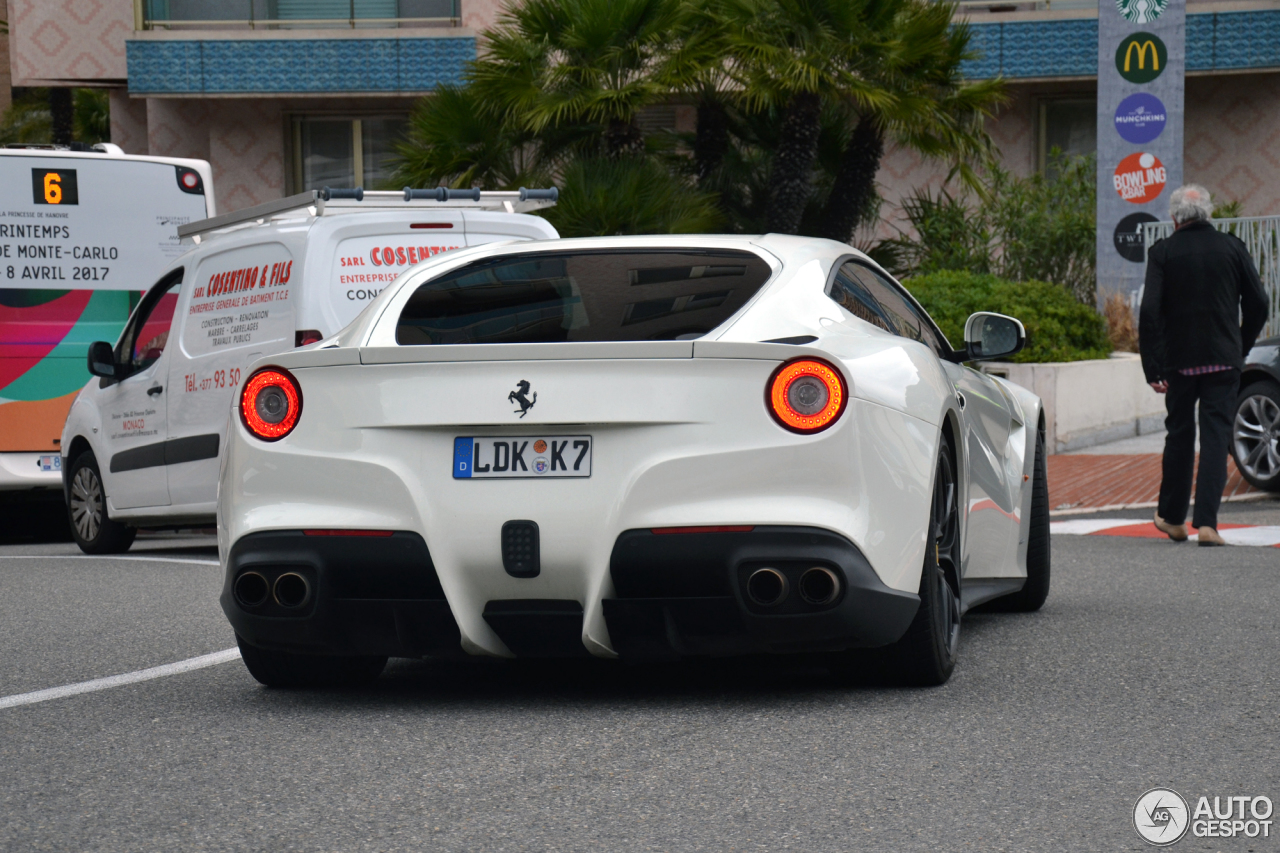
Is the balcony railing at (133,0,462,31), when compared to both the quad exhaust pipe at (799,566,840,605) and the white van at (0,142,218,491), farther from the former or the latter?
the quad exhaust pipe at (799,566,840,605)

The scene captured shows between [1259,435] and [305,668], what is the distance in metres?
8.01

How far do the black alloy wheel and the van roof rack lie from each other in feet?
15.6

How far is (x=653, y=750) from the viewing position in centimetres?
432

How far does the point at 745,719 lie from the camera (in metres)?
4.70

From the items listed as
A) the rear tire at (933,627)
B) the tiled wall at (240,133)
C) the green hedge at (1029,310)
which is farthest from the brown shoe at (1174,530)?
the tiled wall at (240,133)

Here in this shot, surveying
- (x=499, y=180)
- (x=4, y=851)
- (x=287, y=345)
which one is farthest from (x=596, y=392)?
(x=499, y=180)

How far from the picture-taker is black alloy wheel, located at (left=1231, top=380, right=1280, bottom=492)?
11352mm

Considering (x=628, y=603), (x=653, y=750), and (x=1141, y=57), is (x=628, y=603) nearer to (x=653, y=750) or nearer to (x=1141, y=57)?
(x=653, y=750)

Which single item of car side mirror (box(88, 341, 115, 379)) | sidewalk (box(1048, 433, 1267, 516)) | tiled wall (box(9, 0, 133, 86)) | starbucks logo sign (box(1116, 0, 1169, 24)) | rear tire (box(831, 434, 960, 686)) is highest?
tiled wall (box(9, 0, 133, 86))

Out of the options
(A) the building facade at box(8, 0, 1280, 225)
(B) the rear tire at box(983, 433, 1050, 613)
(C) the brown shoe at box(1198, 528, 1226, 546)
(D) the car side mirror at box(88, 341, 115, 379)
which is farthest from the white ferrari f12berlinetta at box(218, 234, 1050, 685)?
(A) the building facade at box(8, 0, 1280, 225)

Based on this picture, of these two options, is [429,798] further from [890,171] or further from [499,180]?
[890,171]

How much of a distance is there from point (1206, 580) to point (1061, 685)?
2833mm

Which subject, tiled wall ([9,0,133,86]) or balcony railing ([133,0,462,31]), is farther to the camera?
tiled wall ([9,0,133,86])

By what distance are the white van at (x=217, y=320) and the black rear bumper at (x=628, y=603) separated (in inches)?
164
